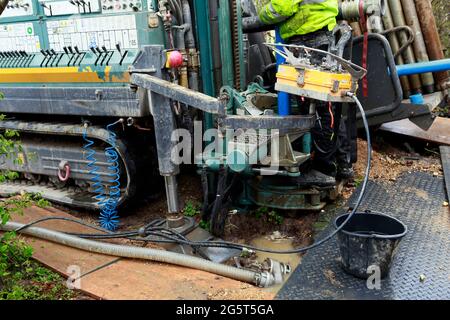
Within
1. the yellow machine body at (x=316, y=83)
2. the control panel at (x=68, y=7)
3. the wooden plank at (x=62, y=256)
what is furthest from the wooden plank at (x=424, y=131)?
the wooden plank at (x=62, y=256)

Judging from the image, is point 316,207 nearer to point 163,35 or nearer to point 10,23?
point 163,35

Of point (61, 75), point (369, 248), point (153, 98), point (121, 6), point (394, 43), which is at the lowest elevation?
point (369, 248)

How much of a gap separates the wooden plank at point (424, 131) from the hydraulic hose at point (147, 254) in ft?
10.3

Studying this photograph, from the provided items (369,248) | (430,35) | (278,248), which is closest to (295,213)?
(278,248)

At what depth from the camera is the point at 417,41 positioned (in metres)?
5.64

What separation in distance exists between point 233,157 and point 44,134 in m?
2.29

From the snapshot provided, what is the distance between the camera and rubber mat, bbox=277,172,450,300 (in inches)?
110

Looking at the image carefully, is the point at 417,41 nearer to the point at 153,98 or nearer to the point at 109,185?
the point at 153,98

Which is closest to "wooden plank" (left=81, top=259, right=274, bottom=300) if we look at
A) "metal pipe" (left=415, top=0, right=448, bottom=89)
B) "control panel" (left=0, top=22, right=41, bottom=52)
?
"control panel" (left=0, top=22, right=41, bottom=52)

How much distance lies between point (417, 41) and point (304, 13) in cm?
256

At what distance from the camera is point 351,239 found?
2.85m

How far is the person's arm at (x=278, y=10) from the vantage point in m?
3.68

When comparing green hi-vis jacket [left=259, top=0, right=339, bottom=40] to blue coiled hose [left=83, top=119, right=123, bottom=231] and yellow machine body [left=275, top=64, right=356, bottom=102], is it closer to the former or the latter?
yellow machine body [left=275, top=64, right=356, bottom=102]

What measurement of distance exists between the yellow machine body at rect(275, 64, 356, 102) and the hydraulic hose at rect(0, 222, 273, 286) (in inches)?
49.3
